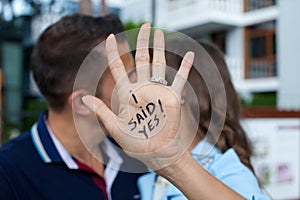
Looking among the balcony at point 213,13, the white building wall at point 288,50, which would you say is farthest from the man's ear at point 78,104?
the balcony at point 213,13

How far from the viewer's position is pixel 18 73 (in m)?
5.40

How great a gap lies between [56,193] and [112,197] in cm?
19

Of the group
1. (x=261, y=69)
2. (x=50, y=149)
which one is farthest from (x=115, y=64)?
(x=261, y=69)

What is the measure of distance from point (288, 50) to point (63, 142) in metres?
11.3

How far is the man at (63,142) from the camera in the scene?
1.23 meters

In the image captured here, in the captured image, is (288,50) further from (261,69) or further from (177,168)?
(177,168)

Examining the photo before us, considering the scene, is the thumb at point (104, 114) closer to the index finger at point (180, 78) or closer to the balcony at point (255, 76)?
the index finger at point (180, 78)

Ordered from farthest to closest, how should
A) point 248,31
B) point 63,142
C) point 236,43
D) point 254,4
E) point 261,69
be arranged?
point 236,43 < point 248,31 < point 254,4 < point 261,69 < point 63,142

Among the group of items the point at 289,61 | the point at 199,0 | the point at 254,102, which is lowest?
the point at 254,102

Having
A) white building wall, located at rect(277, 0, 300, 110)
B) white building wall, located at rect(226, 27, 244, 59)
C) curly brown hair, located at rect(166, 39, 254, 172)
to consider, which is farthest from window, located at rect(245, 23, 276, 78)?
curly brown hair, located at rect(166, 39, 254, 172)

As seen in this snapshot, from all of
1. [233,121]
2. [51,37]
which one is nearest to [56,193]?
[51,37]

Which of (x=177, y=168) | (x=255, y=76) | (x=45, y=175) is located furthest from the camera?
(x=255, y=76)

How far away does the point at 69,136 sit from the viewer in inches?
54.2

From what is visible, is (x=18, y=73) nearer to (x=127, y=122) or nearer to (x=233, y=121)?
(x=233, y=121)
